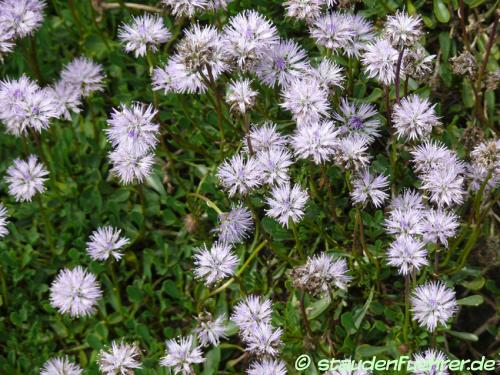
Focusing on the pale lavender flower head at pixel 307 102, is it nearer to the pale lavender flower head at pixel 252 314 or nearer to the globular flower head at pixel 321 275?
the globular flower head at pixel 321 275

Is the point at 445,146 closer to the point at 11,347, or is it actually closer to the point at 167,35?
the point at 167,35

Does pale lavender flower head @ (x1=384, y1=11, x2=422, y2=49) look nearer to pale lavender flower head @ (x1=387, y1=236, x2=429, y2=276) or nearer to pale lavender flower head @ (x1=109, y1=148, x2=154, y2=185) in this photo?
pale lavender flower head @ (x1=387, y1=236, x2=429, y2=276)

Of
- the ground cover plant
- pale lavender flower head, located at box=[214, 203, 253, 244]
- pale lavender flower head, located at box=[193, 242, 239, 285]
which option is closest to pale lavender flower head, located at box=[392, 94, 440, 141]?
the ground cover plant

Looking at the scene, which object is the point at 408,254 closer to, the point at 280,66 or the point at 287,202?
the point at 287,202

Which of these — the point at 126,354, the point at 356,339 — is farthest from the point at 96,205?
the point at 356,339

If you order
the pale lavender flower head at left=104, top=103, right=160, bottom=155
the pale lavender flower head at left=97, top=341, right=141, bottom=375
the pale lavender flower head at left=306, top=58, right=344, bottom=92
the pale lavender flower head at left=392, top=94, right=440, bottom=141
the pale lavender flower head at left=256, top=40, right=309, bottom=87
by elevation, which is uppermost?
the pale lavender flower head at left=256, top=40, right=309, bottom=87

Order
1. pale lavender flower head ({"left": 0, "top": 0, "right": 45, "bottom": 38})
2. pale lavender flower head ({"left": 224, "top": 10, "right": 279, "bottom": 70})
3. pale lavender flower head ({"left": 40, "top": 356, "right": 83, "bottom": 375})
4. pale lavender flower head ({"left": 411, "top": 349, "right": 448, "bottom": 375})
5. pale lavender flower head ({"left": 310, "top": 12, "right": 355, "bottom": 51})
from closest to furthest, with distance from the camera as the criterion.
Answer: pale lavender flower head ({"left": 411, "top": 349, "right": 448, "bottom": 375}) → pale lavender flower head ({"left": 224, "top": 10, "right": 279, "bottom": 70}) → pale lavender flower head ({"left": 310, "top": 12, "right": 355, "bottom": 51}) → pale lavender flower head ({"left": 40, "top": 356, "right": 83, "bottom": 375}) → pale lavender flower head ({"left": 0, "top": 0, "right": 45, "bottom": 38})
